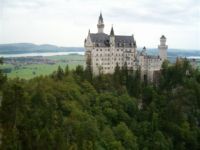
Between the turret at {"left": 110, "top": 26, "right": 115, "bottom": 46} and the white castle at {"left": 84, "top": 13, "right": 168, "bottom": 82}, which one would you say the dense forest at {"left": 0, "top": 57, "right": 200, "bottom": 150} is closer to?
the white castle at {"left": 84, "top": 13, "right": 168, "bottom": 82}

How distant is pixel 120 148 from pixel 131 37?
119 feet

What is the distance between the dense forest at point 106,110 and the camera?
49406 mm

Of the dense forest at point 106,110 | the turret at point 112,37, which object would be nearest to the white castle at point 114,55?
the turret at point 112,37

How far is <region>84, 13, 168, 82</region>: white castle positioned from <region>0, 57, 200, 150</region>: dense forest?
2.98m

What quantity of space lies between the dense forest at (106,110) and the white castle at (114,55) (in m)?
2.98

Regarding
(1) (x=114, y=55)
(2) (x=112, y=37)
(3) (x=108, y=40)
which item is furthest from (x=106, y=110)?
(2) (x=112, y=37)

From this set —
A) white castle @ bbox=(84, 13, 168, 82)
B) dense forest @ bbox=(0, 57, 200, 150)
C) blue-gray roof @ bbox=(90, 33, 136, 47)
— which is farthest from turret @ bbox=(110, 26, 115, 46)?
dense forest @ bbox=(0, 57, 200, 150)

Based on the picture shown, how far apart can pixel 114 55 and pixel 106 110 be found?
17.7 m

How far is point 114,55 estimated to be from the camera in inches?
3686

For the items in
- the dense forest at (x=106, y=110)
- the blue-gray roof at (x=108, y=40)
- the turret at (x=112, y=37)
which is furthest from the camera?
the turret at (x=112, y=37)

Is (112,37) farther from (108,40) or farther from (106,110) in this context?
(106,110)

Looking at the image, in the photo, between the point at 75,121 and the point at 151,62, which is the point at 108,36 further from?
the point at 75,121

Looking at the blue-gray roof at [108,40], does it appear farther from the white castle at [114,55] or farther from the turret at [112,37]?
the turret at [112,37]

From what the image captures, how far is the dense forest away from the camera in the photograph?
162 feet
